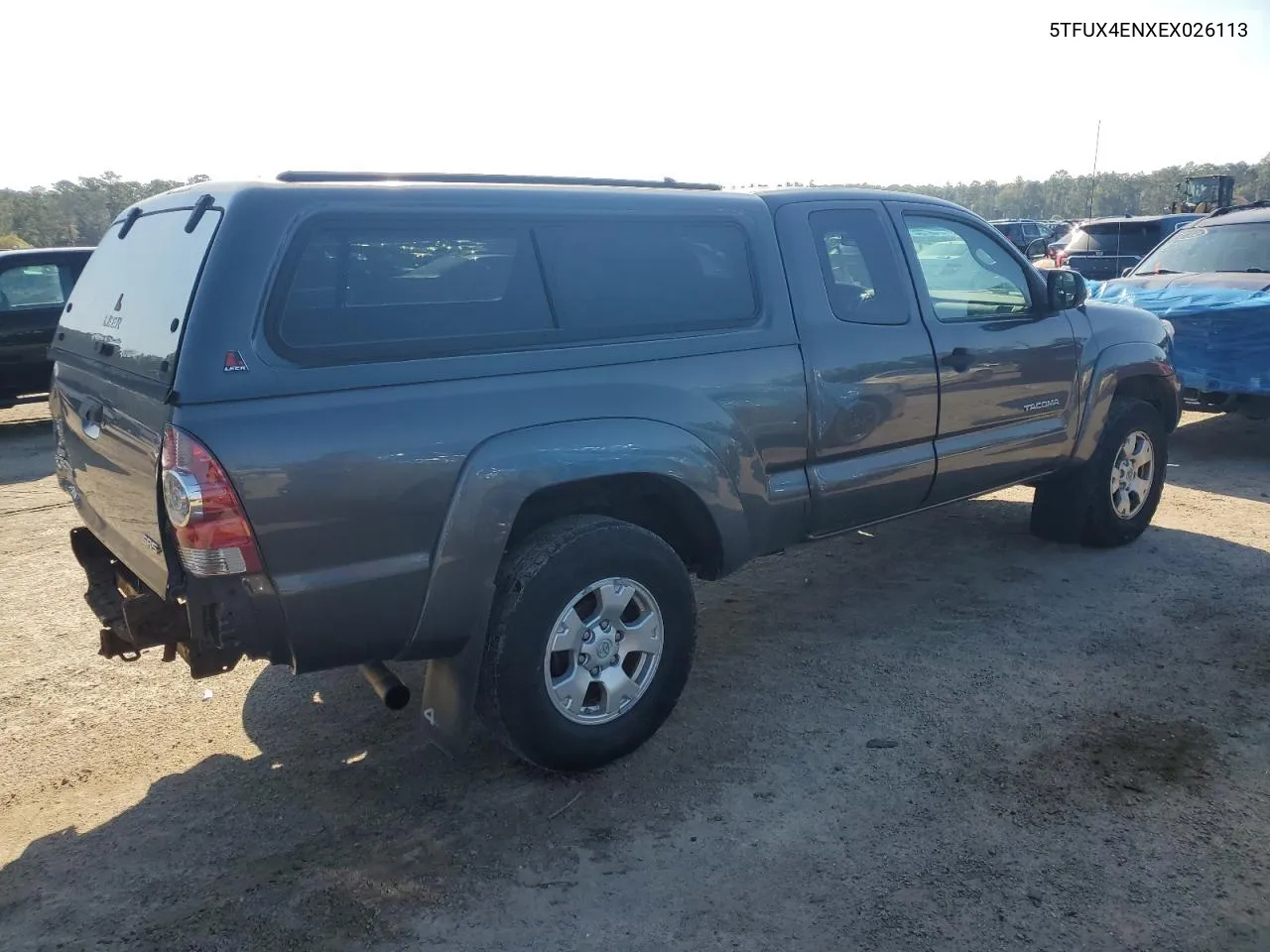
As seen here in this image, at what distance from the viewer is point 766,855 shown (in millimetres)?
3086

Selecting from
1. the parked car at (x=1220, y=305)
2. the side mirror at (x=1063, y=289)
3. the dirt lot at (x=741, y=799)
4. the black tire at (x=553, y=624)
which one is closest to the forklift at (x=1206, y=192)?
the parked car at (x=1220, y=305)

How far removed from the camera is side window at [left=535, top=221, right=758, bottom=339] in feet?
11.4

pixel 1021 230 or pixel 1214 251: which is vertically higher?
pixel 1021 230

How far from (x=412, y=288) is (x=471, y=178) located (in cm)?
53

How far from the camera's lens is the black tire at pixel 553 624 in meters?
3.26

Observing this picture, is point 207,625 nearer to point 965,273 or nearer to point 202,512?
point 202,512

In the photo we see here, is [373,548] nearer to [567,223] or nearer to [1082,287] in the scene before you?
[567,223]

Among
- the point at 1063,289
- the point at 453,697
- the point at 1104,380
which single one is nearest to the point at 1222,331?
the point at 1104,380

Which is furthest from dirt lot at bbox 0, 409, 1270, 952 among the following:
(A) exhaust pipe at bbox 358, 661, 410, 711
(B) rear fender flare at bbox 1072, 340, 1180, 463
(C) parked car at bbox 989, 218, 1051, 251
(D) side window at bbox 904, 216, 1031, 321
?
(C) parked car at bbox 989, 218, 1051, 251

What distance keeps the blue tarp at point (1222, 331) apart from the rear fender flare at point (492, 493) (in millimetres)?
5829

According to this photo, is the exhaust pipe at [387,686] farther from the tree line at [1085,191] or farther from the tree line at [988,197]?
the tree line at [1085,191]

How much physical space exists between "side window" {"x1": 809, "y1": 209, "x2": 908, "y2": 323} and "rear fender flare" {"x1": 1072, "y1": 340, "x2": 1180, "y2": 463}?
156 centimetres

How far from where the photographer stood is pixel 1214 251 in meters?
8.62

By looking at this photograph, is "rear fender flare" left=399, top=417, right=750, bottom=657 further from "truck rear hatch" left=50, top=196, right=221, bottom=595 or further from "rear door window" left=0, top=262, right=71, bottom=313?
"rear door window" left=0, top=262, right=71, bottom=313
